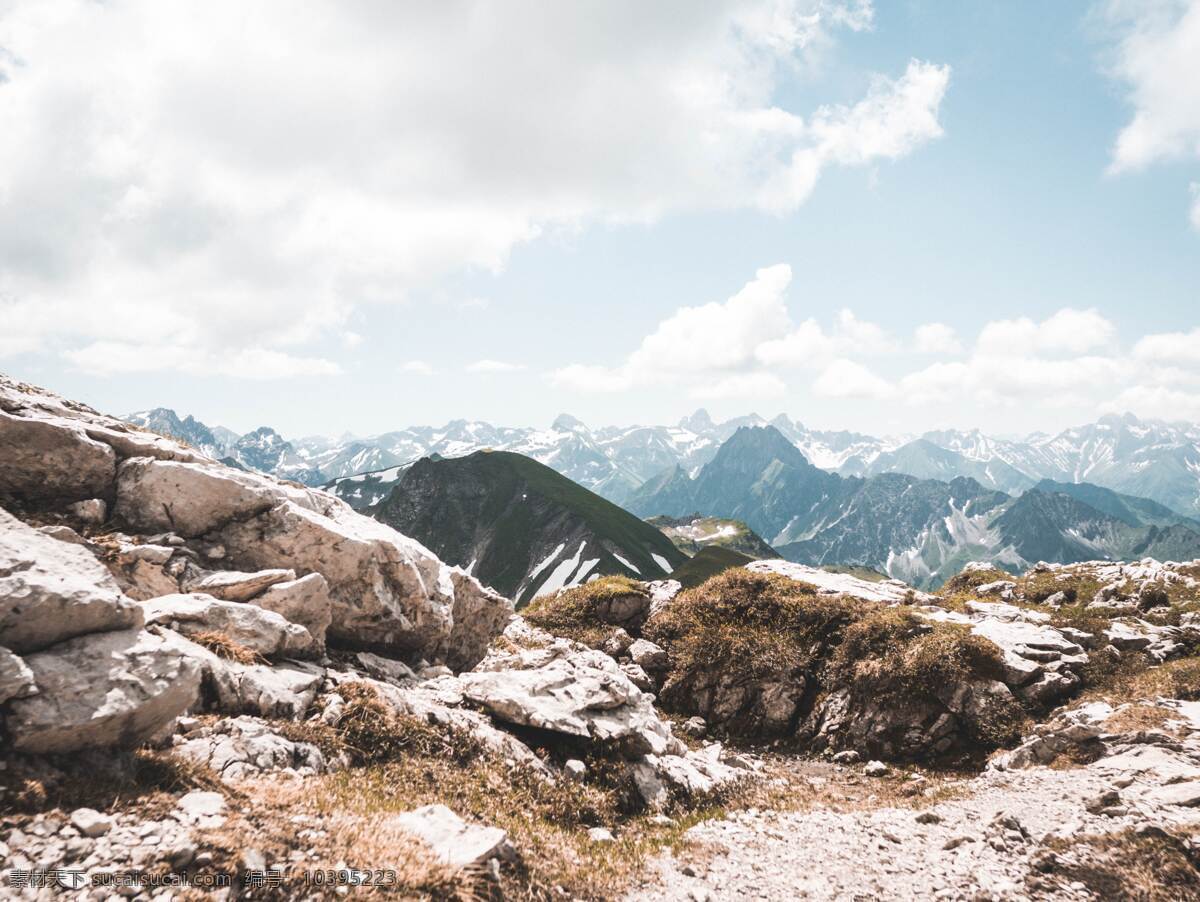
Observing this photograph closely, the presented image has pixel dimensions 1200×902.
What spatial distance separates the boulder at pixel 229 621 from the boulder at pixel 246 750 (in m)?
2.36

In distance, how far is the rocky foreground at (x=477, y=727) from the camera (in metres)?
7.61

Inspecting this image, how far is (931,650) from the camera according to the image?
20406 millimetres

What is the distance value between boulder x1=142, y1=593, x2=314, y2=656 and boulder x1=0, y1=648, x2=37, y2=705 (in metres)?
4.13

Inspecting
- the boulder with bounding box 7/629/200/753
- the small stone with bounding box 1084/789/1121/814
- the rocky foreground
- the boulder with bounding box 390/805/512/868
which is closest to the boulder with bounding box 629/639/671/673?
the rocky foreground

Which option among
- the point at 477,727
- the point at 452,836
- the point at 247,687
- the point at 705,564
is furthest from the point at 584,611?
the point at 705,564

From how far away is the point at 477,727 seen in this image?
13891mm

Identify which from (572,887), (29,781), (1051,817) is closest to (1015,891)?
(1051,817)

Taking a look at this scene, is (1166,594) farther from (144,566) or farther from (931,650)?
(144,566)

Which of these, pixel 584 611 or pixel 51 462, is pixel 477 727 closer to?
pixel 51 462

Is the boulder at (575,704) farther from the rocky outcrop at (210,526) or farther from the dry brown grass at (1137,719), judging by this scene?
the dry brown grass at (1137,719)

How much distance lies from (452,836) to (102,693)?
5669mm

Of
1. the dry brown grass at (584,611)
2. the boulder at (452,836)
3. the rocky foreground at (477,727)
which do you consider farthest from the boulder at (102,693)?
the dry brown grass at (584,611)

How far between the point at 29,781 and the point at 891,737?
73.9 ft

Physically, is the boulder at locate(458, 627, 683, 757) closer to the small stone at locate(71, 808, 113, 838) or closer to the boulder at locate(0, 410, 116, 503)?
the small stone at locate(71, 808, 113, 838)
